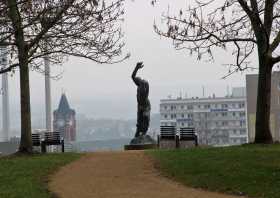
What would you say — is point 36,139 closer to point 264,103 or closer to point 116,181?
point 264,103

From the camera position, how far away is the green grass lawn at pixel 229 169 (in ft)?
40.1

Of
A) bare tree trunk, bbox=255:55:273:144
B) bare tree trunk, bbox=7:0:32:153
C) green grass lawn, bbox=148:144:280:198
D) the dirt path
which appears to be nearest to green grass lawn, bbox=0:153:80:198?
the dirt path

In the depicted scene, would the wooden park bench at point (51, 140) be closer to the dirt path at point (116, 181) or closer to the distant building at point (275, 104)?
the dirt path at point (116, 181)

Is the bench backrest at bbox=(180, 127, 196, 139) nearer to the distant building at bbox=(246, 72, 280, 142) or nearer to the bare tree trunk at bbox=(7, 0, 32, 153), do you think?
the bare tree trunk at bbox=(7, 0, 32, 153)

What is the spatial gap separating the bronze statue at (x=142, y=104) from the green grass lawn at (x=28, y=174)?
23.3 feet

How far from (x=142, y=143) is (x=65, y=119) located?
2709 cm

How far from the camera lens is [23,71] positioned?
22.4 metres

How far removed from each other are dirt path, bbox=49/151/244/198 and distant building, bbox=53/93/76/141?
105 ft

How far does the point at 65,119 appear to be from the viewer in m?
53.2

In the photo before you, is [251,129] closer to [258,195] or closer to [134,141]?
[134,141]

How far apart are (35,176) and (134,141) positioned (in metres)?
12.2

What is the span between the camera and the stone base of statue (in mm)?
26491

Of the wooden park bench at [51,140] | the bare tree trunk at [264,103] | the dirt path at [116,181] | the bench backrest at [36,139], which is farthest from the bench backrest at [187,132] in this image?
the dirt path at [116,181]

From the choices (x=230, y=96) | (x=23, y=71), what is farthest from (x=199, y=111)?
(x=23, y=71)
